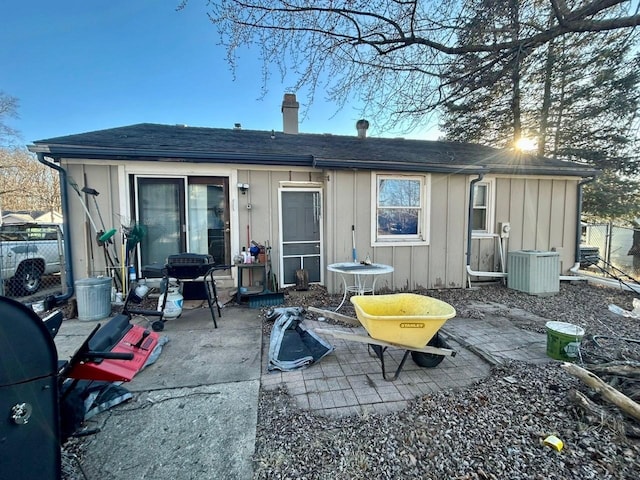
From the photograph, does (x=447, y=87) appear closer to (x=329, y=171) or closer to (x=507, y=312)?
(x=329, y=171)

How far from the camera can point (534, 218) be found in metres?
6.64

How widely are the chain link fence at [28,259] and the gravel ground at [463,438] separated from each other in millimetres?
5938

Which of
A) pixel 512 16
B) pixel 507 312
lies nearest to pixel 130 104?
pixel 512 16

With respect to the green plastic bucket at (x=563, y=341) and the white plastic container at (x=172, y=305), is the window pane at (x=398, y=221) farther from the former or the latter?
the white plastic container at (x=172, y=305)

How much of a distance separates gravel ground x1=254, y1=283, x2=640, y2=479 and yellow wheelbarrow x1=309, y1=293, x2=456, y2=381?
1.34 feet

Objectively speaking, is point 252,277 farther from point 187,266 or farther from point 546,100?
point 546,100

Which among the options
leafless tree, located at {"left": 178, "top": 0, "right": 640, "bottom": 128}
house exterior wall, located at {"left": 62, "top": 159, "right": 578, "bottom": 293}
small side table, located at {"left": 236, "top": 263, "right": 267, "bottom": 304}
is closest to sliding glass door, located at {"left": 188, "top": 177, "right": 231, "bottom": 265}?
house exterior wall, located at {"left": 62, "top": 159, "right": 578, "bottom": 293}

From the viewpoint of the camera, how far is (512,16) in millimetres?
3242

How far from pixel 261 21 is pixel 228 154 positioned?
212 cm

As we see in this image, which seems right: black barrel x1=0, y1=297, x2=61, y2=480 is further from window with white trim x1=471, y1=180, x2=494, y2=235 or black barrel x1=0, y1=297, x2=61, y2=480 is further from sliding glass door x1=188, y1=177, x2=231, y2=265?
A: window with white trim x1=471, y1=180, x2=494, y2=235

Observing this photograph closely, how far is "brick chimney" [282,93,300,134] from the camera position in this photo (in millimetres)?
7750

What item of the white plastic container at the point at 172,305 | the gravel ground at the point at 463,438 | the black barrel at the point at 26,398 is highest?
the black barrel at the point at 26,398

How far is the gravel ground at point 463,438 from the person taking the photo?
5.32ft

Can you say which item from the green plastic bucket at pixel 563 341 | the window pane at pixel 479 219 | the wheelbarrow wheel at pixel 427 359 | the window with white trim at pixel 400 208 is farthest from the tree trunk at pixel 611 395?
the window pane at pixel 479 219
